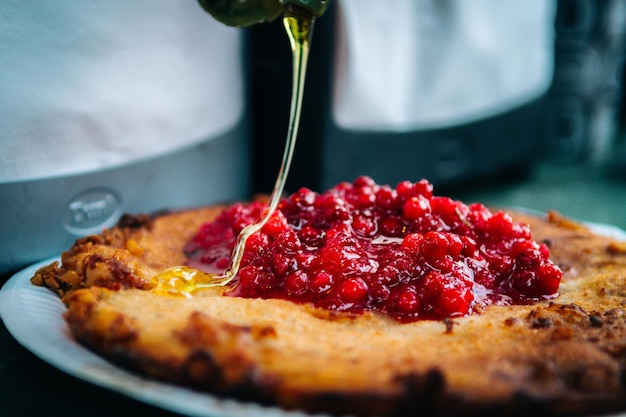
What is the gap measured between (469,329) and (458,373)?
18 cm

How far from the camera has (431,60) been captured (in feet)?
6.73

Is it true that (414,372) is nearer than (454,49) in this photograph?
Yes

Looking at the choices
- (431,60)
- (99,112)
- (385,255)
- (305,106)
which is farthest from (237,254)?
(431,60)

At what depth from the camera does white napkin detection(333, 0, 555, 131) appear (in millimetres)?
1846

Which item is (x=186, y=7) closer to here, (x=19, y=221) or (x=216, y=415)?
(x=19, y=221)

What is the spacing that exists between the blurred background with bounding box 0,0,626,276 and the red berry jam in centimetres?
34

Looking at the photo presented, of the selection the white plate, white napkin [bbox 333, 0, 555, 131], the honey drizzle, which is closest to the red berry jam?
the honey drizzle

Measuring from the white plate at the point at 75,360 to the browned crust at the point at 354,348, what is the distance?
2cm

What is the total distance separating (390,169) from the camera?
2.06 metres

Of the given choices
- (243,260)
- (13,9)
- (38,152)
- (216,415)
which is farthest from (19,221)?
(216,415)

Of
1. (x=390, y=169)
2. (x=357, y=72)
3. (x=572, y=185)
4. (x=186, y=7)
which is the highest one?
(x=186, y=7)

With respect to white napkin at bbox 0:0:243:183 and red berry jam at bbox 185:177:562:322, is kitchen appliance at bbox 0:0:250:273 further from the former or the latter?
red berry jam at bbox 185:177:562:322

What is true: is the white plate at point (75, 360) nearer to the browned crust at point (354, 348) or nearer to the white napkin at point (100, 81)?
the browned crust at point (354, 348)

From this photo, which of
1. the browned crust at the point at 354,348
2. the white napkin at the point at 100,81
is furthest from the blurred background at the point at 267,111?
the browned crust at the point at 354,348
